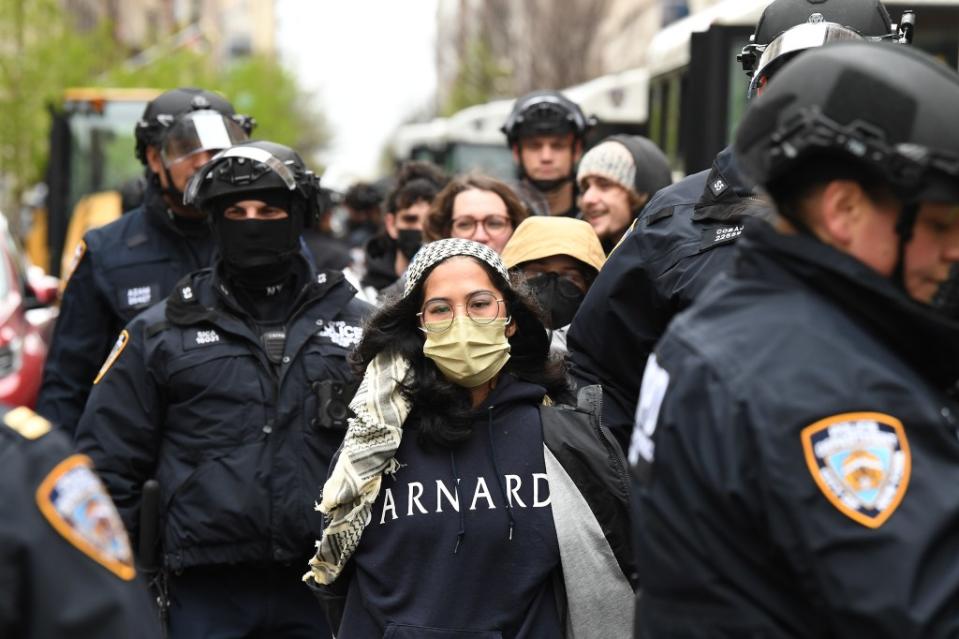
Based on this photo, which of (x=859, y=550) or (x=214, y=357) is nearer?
(x=859, y=550)

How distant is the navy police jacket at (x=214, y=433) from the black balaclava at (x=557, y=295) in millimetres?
848

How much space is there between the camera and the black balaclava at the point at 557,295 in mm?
5832

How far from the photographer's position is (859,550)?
2225 mm

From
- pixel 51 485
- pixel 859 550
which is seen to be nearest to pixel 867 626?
pixel 859 550

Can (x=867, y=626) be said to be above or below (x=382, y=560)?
above

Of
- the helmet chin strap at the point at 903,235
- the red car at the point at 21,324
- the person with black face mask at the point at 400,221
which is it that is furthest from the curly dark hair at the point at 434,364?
the red car at the point at 21,324

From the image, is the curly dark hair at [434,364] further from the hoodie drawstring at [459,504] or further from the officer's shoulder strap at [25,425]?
the officer's shoulder strap at [25,425]

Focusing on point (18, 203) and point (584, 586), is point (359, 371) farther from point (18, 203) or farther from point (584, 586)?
point (18, 203)

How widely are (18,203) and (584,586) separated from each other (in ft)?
92.0

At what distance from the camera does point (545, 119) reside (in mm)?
7844

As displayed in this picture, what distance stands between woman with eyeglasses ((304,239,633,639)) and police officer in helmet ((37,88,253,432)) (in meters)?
2.30

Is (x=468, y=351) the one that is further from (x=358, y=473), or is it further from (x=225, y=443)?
(x=225, y=443)

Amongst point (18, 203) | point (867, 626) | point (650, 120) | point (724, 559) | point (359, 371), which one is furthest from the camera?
point (18, 203)

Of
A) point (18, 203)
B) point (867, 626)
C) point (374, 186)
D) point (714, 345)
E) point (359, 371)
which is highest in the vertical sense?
point (714, 345)
